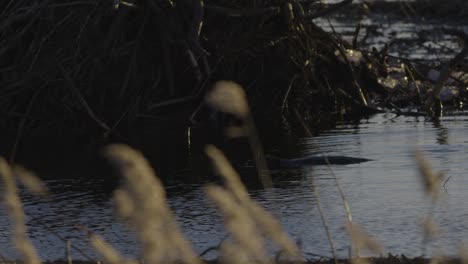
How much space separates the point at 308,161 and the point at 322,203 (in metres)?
1.98

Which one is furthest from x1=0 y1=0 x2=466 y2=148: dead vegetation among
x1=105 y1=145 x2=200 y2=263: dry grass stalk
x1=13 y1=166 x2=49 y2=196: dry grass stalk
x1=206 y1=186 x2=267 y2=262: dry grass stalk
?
x1=206 y1=186 x2=267 y2=262: dry grass stalk

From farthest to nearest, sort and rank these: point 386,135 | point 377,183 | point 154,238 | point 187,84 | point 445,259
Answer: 1. point 187,84
2. point 386,135
3. point 377,183
4. point 445,259
5. point 154,238

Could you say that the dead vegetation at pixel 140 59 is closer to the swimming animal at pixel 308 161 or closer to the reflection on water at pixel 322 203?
the reflection on water at pixel 322 203

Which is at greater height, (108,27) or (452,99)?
(108,27)

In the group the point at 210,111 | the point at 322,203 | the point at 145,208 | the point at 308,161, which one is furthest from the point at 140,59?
the point at 145,208

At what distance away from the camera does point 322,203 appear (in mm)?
8203

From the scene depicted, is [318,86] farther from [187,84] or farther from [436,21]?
[436,21]

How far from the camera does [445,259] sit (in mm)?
6016

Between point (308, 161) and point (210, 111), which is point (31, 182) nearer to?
point (308, 161)

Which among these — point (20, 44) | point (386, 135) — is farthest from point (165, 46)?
point (386, 135)

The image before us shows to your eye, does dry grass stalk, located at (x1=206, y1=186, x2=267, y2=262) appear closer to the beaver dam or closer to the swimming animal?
the beaver dam

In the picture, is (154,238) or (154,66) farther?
(154,66)

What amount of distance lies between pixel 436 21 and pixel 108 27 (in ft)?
58.3

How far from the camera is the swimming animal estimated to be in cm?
1000
